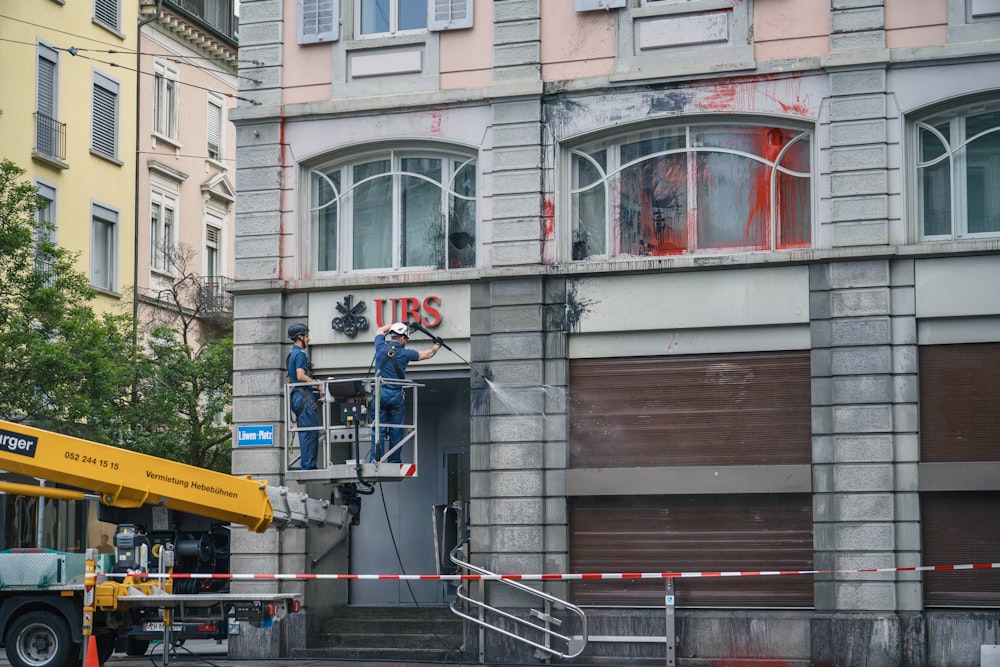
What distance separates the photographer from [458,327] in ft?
72.3

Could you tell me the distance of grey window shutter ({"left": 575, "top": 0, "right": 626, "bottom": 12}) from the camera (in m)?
21.7

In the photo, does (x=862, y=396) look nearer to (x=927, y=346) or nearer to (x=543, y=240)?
(x=927, y=346)

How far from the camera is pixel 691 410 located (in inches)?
826

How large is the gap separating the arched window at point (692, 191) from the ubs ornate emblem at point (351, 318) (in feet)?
10.2

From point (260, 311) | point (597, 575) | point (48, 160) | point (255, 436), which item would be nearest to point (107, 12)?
point (48, 160)

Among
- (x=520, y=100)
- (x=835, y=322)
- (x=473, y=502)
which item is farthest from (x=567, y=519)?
(x=520, y=100)

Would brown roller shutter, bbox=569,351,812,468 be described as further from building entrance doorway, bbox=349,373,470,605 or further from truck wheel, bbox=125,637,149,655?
truck wheel, bbox=125,637,149,655

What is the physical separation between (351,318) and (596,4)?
553 cm

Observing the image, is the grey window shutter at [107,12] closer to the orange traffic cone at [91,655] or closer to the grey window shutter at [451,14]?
the grey window shutter at [451,14]

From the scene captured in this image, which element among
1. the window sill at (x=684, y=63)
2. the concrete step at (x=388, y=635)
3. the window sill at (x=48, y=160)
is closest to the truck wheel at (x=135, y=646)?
the concrete step at (x=388, y=635)

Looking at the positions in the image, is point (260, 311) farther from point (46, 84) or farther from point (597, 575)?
point (46, 84)

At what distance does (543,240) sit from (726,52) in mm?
3515

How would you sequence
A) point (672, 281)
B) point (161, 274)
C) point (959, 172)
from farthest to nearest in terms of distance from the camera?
1. point (161, 274)
2. point (672, 281)
3. point (959, 172)

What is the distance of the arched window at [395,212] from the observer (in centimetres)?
2261
